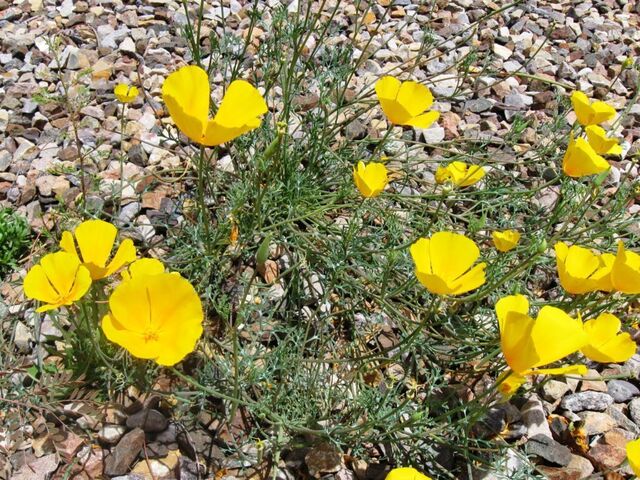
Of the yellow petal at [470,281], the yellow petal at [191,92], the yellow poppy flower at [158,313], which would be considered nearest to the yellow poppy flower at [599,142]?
the yellow petal at [470,281]

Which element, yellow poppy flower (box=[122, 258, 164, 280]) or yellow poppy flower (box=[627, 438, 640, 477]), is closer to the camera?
yellow poppy flower (box=[627, 438, 640, 477])

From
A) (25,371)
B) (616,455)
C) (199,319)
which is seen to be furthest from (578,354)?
(25,371)

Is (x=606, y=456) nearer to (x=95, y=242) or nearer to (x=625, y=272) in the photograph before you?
(x=625, y=272)

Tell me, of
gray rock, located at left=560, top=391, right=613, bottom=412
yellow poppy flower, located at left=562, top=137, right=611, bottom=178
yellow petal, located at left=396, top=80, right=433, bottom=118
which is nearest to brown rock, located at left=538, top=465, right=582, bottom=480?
gray rock, located at left=560, top=391, right=613, bottom=412

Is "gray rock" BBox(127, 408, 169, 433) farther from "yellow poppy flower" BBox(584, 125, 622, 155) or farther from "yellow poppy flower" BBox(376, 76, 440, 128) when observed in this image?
"yellow poppy flower" BBox(584, 125, 622, 155)

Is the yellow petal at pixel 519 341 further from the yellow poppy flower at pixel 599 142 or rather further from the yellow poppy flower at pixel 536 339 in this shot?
the yellow poppy flower at pixel 599 142
